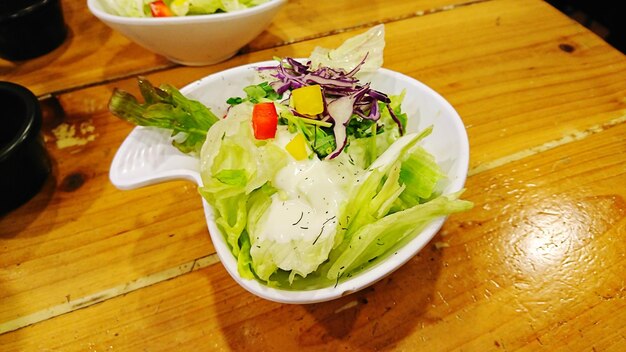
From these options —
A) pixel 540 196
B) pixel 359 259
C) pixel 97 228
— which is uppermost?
pixel 359 259

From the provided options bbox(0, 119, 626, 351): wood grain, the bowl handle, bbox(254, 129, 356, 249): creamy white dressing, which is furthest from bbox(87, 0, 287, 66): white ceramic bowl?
bbox(0, 119, 626, 351): wood grain

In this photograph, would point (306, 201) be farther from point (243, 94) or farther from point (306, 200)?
point (243, 94)

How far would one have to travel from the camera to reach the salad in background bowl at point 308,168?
85 cm

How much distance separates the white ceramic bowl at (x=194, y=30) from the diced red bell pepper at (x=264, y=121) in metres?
0.57

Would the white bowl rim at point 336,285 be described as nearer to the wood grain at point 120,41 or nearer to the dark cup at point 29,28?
the wood grain at point 120,41

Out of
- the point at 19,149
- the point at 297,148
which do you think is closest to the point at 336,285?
the point at 297,148

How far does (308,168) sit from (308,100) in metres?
0.18

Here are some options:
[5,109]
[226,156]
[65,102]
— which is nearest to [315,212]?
[226,156]

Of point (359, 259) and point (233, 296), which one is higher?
point (359, 259)

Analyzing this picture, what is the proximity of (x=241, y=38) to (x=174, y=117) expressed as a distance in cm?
61

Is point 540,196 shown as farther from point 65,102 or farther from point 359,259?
point 65,102

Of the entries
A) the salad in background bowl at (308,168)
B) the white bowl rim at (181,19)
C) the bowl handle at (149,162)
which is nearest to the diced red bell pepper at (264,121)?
the salad in background bowl at (308,168)

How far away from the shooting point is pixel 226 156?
0.94 meters

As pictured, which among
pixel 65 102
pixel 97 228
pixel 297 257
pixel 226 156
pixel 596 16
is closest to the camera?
pixel 297 257
